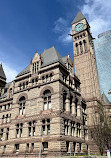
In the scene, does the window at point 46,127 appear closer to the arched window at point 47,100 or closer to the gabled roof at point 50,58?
the arched window at point 47,100

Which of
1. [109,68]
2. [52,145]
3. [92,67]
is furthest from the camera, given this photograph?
[109,68]

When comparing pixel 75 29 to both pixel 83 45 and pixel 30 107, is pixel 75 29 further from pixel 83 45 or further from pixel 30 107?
pixel 30 107

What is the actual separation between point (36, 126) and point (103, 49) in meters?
78.1

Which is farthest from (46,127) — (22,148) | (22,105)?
(22,105)

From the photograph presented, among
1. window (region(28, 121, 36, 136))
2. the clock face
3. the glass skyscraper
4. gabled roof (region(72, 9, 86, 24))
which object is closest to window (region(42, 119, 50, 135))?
window (region(28, 121, 36, 136))

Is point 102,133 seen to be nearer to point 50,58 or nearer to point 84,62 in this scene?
point 50,58

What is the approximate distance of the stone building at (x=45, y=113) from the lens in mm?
28677

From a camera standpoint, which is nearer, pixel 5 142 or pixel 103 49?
pixel 5 142

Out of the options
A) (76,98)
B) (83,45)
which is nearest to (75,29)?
(83,45)

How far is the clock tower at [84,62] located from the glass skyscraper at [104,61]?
22.5 meters

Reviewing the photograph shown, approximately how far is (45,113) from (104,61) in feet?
238

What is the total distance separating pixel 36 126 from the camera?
3064 cm

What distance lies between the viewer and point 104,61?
94250 mm

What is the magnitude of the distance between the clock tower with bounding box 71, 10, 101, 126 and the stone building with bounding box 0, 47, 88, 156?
22.8 metres
